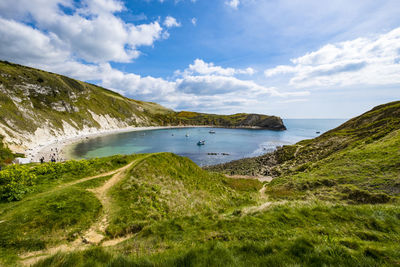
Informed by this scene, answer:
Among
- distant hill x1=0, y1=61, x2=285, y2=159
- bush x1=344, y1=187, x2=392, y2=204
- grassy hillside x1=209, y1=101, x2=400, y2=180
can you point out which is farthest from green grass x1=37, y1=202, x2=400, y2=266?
distant hill x1=0, y1=61, x2=285, y2=159

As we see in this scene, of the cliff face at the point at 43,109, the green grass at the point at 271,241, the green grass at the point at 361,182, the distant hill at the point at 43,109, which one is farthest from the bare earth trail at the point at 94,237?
the cliff face at the point at 43,109

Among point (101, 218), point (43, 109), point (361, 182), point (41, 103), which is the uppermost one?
point (41, 103)

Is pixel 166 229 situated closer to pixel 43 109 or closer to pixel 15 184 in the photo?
pixel 15 184

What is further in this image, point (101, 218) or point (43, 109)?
point (43, 109)

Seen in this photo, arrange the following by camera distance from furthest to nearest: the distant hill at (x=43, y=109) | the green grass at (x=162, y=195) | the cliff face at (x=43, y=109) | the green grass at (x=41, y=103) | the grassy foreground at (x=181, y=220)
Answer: the green grass at (x=41, y=103) < the cliff face at (x=43, y=109) < the distant hill at (x=43, y=109) < the green grass at (x=162, y=195) < the grassy foreground at (x=181, y=220)

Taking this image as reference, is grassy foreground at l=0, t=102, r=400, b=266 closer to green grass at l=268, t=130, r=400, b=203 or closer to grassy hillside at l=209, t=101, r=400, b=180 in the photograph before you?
green grass at l=268, t=130, r=400, b=203

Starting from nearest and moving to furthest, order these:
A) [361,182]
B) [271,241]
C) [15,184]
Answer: [271,241] < [15,184] < [361,182]

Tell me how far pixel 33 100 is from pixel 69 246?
144455 millimetres

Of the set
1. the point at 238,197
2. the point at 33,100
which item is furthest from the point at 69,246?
the point at 33,100

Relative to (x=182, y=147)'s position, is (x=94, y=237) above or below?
above

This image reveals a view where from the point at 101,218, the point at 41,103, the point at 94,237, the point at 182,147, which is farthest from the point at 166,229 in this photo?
the point at 41,103

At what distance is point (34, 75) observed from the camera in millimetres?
124312

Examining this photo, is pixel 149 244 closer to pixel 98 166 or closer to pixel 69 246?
pixel 69 246

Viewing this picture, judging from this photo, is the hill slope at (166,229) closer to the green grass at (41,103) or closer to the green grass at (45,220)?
the green grass at (45,220)
